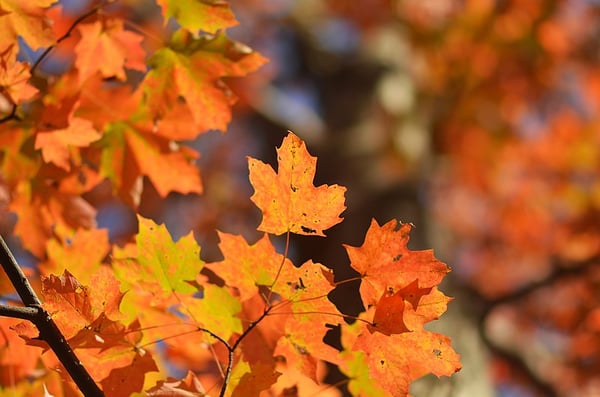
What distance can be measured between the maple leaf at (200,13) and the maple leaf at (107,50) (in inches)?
5.9

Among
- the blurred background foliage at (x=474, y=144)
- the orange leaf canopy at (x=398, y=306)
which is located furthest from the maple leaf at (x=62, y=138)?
the blurred background foliage at (x=474, y=144)

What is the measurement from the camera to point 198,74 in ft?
3.92

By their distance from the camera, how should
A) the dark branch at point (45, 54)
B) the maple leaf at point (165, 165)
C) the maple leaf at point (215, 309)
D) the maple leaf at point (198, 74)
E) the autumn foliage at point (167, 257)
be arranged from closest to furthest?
the autumn foliage at point (167, 257) < the maple leaf at point (215, 309) < the dark branch at point (45, 54) < the maple leaf at point (198, 74) < the maple leaf at point (165, 165)

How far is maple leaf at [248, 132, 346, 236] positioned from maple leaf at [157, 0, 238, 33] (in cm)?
40

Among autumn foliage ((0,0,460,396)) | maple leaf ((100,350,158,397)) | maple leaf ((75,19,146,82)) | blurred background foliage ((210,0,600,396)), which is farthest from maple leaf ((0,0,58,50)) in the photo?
blurred background foliage ((210,0,600,396))

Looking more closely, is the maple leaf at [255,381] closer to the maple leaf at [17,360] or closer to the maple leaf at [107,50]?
the maple leaf at [17,360]

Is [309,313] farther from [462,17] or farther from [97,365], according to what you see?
[462,17]

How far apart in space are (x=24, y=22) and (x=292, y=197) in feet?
1.85

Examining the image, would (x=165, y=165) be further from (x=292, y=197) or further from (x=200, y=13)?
(x=292, y=197)

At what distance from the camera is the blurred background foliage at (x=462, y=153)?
251 centimetres

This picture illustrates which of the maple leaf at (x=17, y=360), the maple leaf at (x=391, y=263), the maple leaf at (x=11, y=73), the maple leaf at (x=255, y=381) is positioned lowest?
the maple leaf at (x=17, y=360)

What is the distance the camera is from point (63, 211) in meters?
1.29

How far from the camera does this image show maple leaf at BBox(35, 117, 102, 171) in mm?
1097

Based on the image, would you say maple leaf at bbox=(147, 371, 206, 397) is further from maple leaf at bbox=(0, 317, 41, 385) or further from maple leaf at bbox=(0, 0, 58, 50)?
maple leaf at bbox=(0, 0, 58, 50)
